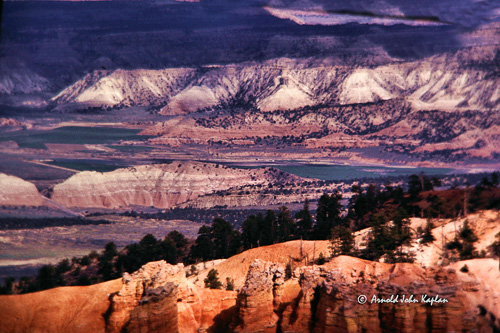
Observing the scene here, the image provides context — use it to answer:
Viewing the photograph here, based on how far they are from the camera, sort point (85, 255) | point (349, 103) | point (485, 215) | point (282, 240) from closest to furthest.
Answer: point (485, 215)
point (85, 255)
point (282, 240)
point (349, 103)

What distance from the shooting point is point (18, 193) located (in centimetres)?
1702

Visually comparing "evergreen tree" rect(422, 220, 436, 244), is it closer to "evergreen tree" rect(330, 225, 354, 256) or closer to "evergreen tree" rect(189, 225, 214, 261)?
"evergreen tree" rect(330, 225, 354, 256)

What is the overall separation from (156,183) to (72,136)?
4.29 m

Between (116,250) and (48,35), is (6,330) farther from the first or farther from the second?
(48,35)

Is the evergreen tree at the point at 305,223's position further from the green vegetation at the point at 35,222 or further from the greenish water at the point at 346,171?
the green vegetation at the point at 35,222

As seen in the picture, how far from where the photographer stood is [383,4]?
16.4 meters

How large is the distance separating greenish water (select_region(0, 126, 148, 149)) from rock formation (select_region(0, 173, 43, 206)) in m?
3.39

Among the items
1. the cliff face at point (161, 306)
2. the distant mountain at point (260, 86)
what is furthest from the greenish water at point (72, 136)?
the cliff face at point (161, 306)

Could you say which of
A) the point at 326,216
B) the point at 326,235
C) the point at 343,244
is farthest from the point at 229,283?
the point at 326,216

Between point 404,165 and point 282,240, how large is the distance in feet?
17.5

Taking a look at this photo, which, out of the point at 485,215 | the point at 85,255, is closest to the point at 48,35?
the point at 85,255

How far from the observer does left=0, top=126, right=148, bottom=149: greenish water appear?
69.2 ft

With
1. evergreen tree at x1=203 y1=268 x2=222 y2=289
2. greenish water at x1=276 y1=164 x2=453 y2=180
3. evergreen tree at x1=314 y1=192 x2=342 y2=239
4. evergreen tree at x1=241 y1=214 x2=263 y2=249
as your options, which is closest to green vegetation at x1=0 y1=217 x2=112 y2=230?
evergreen tree at x1=241 y1=214 x2=263 y2=249

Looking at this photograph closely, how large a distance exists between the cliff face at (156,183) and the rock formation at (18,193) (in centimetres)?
130
